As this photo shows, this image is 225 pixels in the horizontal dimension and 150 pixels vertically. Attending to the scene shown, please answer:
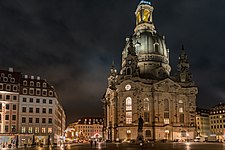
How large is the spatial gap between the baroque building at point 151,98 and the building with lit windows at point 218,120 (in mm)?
A: 36703

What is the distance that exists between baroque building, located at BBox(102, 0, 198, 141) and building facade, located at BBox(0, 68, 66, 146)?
29932 millimetres

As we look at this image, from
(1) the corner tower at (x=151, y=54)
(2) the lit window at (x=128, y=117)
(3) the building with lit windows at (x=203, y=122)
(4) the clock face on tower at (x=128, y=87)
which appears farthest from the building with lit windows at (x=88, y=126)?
(4) the clock face on tower at (x=128, y=87)

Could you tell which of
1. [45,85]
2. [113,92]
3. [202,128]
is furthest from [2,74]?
[202,128]

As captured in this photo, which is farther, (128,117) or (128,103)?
(128,103)

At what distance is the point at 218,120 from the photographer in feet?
489

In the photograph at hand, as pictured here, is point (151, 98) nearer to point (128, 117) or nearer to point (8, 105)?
point (128, 117)

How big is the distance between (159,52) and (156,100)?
2454 centimetres

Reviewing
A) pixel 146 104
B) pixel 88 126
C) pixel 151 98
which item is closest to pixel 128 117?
pixel 146 104

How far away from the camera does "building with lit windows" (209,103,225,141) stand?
14576 cm

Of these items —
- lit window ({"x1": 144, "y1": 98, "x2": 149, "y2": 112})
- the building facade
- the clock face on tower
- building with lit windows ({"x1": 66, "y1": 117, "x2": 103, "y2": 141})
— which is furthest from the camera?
building with lit windows ({"x1": 66, "y1": 117, "x2": 103, "y2": 141})

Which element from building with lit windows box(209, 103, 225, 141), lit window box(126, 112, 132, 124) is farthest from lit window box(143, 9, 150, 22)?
building with lit windows box(209, 103, 225, 141)

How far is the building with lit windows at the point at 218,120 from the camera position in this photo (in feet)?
478

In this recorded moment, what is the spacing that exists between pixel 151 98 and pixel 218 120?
55.2 metres

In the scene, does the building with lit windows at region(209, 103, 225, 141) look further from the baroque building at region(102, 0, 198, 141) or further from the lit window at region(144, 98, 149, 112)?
the lit window at region(144, 98, 149, 112)
